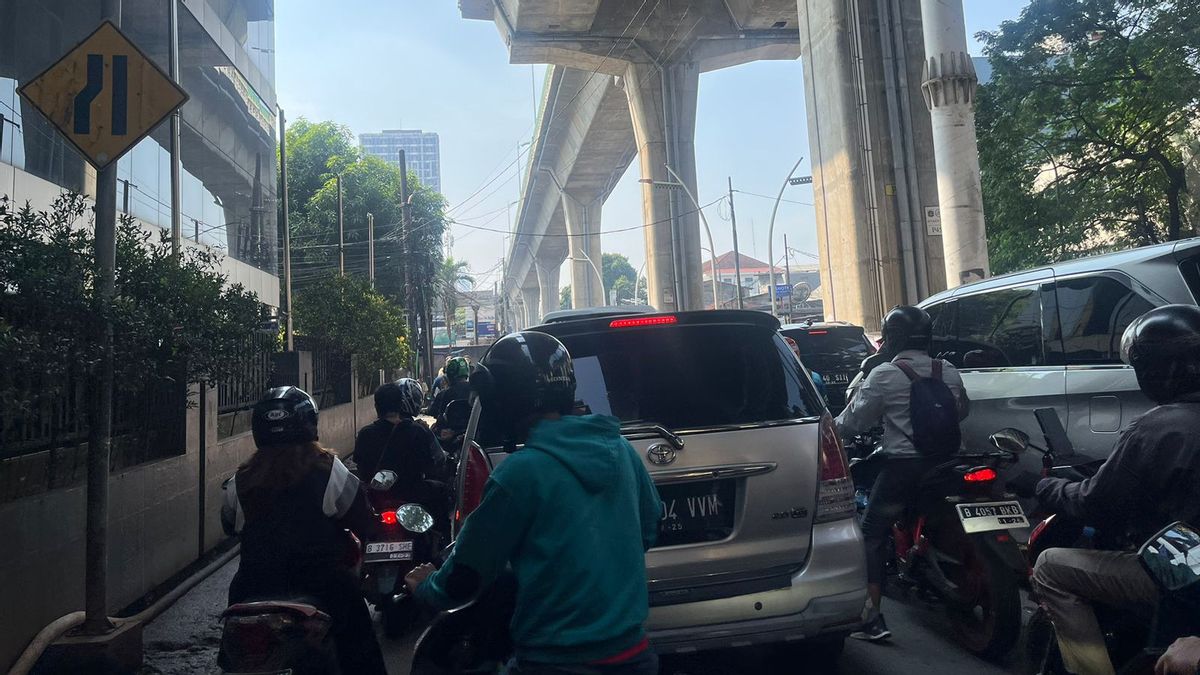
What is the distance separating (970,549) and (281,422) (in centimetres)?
320

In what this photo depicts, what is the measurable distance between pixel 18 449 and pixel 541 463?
4127 millimetres

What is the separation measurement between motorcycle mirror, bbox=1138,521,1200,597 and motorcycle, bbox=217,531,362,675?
2.32m

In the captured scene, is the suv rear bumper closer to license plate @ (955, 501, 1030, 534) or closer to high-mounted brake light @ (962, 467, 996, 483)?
license plate @ (955, 501, 1030, 534)

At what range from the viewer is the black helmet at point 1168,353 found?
2430 mm

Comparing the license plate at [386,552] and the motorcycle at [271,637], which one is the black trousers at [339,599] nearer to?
the motorcycle at [271,637]

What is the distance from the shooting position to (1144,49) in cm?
1546

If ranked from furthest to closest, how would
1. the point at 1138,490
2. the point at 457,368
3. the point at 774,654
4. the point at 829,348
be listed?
the point at 829,348, the point at 457,368, the point at 774,654, the point at 1138,490

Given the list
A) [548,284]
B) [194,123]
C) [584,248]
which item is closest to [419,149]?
[548,284]

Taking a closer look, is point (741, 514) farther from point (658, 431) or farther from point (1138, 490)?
point (1138, 490)

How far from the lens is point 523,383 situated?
6.51 ft

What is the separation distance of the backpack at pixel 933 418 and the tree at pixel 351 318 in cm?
1678

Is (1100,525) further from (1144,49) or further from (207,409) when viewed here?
(1144,49)

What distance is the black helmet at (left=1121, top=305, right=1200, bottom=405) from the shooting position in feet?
7.97

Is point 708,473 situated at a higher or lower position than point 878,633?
higher
